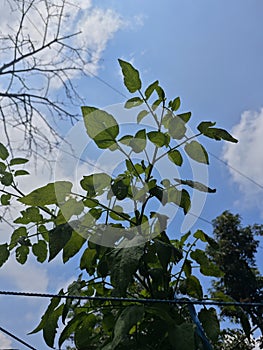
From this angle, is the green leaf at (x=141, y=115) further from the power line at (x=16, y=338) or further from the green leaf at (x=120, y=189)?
the power line at (x=16, y=338)

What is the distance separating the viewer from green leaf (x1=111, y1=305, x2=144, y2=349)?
1.86ft

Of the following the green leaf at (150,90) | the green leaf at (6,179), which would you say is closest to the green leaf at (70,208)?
the green leaf at (6,179)

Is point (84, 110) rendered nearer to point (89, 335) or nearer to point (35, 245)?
point (35, 245)

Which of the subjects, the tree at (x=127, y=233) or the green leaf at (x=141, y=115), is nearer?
the tree at (x=127, y=233)

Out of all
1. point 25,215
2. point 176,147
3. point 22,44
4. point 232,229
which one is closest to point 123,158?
point 176,147

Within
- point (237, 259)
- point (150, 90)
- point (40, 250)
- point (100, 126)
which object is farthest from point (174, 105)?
point (237, 259)

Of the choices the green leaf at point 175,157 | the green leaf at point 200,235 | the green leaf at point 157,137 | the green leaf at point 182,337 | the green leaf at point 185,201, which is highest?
the green leaf at point 175,157

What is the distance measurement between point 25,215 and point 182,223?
356mm

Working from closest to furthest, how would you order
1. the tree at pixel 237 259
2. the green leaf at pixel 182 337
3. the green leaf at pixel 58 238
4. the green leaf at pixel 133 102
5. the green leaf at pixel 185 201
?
the green leaf at pixel 182 337
the green leaf at pixel 58 238
the green leaf at pixel 185 201
the green leaf at pixel 133 102
the tree at pixel 237 259

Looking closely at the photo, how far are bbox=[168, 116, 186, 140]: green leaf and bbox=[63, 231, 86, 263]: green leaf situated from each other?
0.92 ft

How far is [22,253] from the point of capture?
0.85 meters

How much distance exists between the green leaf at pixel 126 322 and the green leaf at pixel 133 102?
0.47 metres

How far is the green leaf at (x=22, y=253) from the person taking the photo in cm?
85

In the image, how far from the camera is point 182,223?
0.90 m
